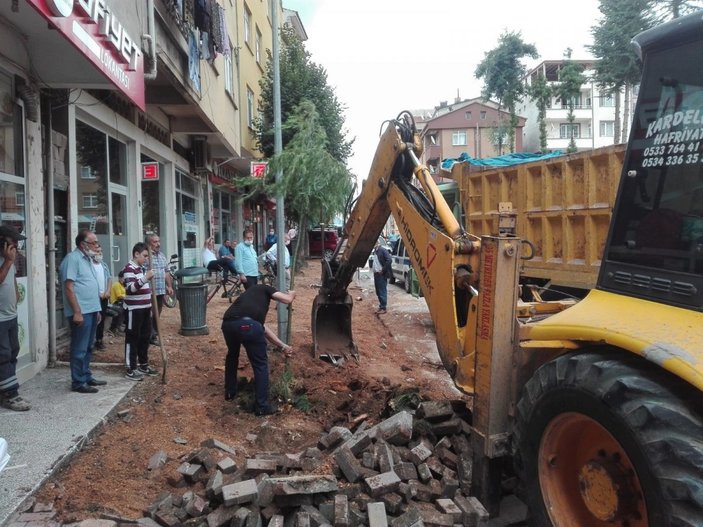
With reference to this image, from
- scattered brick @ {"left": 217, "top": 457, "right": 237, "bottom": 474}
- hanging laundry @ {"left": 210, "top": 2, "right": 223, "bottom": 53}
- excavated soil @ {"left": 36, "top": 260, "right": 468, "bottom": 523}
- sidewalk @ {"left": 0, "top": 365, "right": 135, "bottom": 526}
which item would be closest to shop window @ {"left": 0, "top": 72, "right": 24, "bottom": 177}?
sidewalk @ {"left": 0, "top": 365, "right": 135, "bottom": 526}

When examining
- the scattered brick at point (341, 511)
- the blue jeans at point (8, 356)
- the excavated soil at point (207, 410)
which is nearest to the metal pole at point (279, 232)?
the excavated soil at point (207, 410)

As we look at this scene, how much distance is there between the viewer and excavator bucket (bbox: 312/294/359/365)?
746 cm

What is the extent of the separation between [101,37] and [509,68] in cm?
4571

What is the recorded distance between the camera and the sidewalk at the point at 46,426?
376 centimetres

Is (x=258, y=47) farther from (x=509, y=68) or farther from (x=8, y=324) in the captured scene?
(x=509, y=68)

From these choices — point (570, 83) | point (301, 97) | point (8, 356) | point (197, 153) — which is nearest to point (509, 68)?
point (570, 83)

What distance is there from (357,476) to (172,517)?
1236mm

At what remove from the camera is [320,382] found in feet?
22.5

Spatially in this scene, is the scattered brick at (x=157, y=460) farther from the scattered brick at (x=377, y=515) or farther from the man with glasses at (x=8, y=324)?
the scattered brick at (x=377, y=515)

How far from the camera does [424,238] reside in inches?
173

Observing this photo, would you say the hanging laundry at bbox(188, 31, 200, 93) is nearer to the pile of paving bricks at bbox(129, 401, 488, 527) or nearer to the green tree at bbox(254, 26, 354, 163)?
the pile of paving bricks at bbox(129, 401, 488, 527)

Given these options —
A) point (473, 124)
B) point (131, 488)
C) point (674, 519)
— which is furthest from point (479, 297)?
point (473, 124)

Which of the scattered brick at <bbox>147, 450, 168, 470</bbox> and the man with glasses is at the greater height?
the man with glasses

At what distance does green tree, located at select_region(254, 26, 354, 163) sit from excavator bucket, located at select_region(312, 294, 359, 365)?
492 inches
